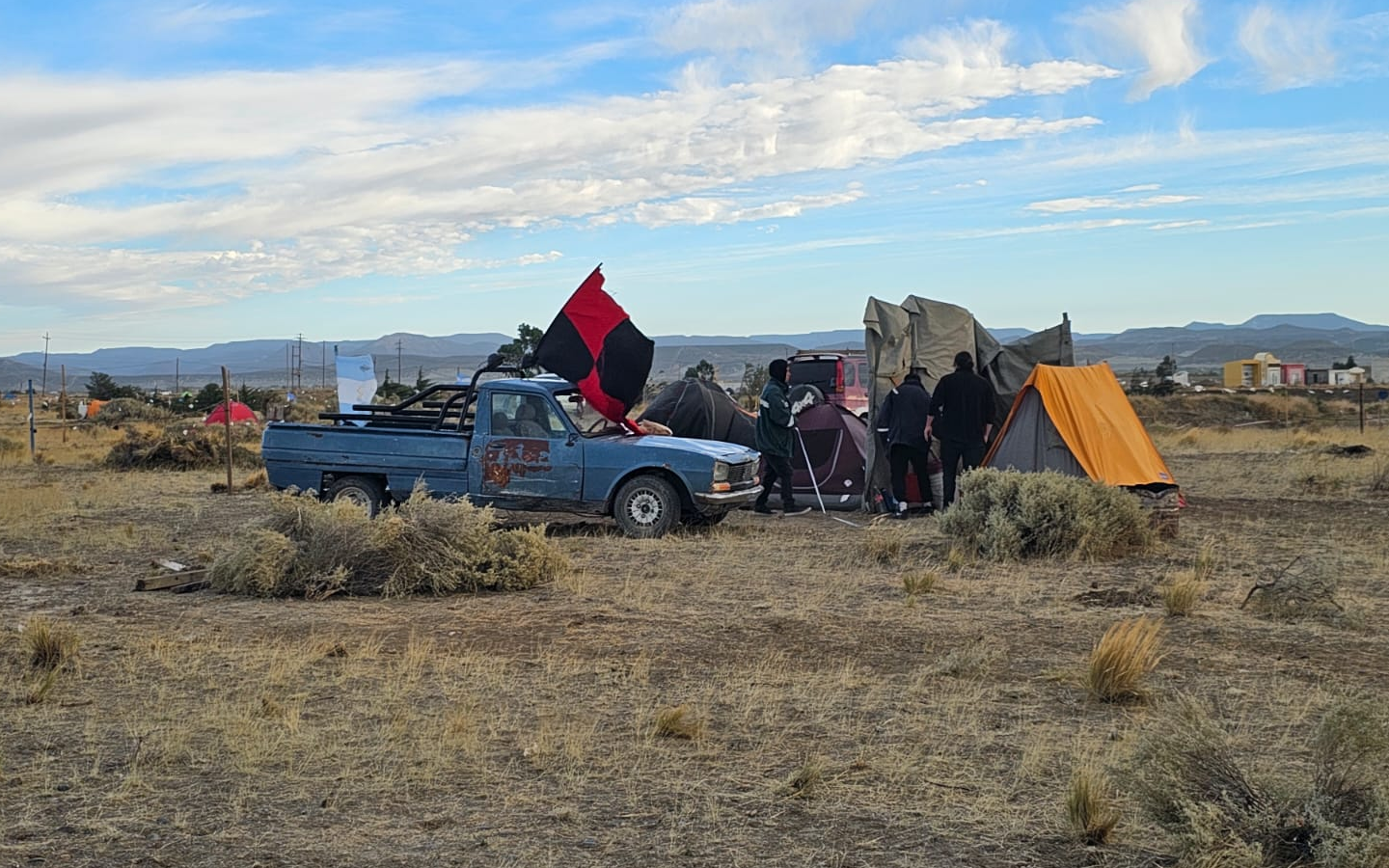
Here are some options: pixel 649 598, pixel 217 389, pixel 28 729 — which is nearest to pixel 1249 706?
pixel 649 598

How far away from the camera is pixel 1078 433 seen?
15.1 meters

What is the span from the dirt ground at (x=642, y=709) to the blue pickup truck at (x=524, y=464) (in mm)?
1723

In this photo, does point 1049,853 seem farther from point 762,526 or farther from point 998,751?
point 762,526

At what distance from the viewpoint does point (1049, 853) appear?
4.98 meters

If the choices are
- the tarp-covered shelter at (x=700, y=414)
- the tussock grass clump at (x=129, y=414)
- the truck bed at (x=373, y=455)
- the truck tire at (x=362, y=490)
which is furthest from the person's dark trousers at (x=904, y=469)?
the tussock grass clump at (x=129, y=414)

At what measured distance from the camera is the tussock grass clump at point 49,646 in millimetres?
8023

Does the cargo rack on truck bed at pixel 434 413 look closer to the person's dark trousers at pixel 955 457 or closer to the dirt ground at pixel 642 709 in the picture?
the dirt ground at pixel 642 709

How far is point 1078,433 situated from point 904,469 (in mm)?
2363

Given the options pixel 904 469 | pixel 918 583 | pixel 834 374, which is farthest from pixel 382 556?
pixel 834 374

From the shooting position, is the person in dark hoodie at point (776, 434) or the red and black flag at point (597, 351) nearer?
the red and black flag at point (597, 351)

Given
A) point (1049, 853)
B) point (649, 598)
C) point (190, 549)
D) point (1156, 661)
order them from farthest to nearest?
point (190, 549) < point (649, 598) < point (1156, 661) < point (1049, 853)

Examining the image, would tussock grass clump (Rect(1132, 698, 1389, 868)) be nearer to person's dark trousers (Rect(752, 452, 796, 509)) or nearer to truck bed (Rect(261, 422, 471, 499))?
truck bed (Rect(261, 422, 471, 499))

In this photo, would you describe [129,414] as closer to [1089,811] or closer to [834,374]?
[834,374]

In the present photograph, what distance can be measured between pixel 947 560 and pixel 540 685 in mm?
5583
